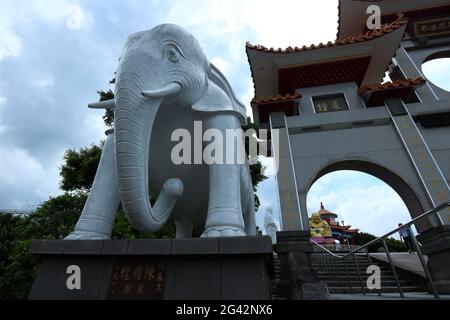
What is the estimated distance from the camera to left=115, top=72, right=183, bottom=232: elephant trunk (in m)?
1.94

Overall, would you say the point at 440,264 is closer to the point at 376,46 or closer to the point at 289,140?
the point at 289,140

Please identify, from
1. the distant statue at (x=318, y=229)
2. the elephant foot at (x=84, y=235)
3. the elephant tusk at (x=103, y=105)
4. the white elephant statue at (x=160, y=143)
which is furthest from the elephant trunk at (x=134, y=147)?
the distant statue at (x=318, y=229)

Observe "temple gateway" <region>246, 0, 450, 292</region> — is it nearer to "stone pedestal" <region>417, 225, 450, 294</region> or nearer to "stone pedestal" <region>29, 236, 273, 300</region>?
"stone pedestal" <region>417, 225, 450, 294</region>

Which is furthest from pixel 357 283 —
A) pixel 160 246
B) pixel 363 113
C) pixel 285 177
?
pixel 160 246

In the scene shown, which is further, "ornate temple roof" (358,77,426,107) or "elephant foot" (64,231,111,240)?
A: "ornate temple roof" (358,77,426,107)

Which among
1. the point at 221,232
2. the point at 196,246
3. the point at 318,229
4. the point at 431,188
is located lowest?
the point at 196,246

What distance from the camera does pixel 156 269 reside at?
2070mm

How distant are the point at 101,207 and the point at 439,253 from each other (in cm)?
501

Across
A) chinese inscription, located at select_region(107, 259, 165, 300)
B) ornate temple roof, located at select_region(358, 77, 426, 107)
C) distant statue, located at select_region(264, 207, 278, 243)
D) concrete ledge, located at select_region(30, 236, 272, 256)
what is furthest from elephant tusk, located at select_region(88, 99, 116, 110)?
distant statue, located at select_region(264, 207, 278, 243)

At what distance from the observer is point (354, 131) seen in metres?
7.35

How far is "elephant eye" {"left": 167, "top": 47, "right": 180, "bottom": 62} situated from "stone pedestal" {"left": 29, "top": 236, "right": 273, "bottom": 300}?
169 cm

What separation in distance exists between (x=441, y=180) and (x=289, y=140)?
12.3 feet

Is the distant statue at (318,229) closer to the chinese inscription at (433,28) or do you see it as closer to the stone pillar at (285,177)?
the stone pillar at (285,177)

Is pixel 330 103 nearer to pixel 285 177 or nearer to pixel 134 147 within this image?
pixel 285 177
